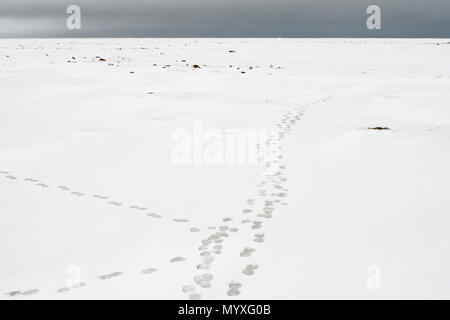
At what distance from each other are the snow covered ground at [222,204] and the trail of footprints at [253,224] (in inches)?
0.9

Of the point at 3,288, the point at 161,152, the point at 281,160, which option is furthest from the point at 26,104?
the point at 3,288

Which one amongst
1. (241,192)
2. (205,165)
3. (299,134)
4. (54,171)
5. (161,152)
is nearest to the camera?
(241,192)

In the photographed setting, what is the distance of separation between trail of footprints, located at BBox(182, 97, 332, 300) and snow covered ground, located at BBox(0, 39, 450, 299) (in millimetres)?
23

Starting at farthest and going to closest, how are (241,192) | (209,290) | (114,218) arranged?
(241,192)
(114,218)
(209,290)

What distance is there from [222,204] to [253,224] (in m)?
0.86

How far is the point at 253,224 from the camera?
5598mm

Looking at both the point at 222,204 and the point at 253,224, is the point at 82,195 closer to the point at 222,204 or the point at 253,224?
the point at 222,204

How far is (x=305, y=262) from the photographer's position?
15.3ft

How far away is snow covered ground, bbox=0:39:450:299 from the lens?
14.3ft

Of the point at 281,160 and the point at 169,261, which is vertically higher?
the point at 281,160

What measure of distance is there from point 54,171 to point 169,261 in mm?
3876

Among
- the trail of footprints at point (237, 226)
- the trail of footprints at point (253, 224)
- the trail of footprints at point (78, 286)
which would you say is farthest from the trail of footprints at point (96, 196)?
the trail of footprints at point (78, 286)

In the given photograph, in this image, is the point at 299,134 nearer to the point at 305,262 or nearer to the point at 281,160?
the point at 281,160

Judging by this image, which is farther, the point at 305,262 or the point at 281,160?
the point at 281,160
